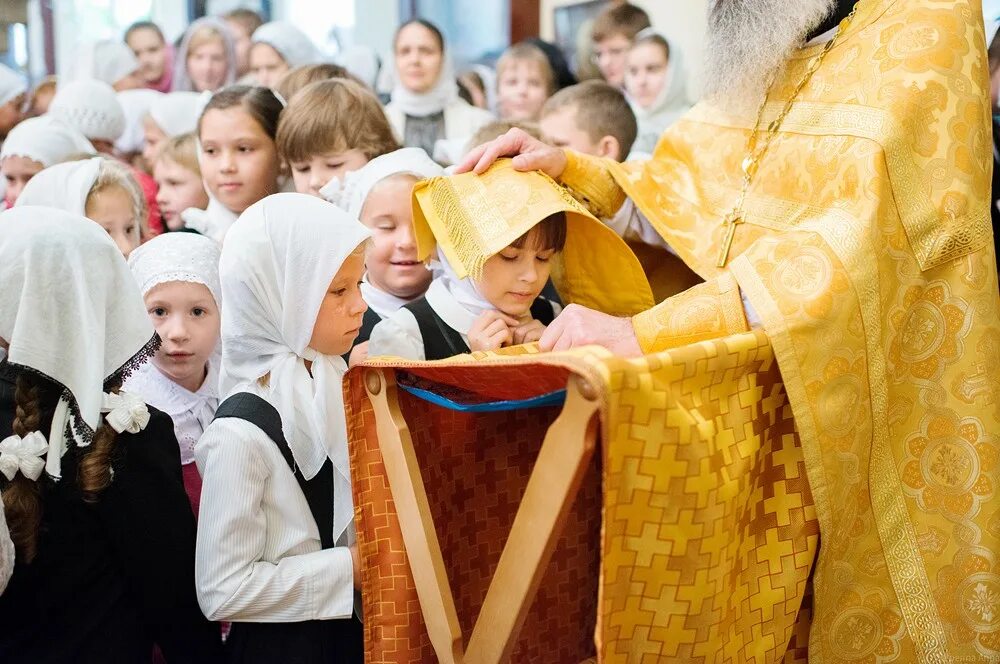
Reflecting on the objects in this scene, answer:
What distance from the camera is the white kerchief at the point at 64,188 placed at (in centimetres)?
308

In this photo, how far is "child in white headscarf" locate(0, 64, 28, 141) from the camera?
5828 millimetres

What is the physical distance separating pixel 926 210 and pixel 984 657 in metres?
1.02

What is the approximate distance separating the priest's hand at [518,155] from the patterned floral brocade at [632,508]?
723 millimetres

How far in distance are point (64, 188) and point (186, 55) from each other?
12.4ft

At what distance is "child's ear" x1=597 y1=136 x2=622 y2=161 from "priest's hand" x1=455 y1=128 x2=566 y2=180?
58.7 inches

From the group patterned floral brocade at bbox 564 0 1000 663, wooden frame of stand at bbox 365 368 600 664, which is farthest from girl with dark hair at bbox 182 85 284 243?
patterned floral brocade at bbox 564 0 1000 663

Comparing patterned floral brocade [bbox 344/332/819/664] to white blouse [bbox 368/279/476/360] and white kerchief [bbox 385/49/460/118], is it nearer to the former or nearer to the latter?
white blouse [bbox 368/279/476/360]

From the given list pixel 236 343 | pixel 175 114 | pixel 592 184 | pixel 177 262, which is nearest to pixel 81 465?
pixel 236 343

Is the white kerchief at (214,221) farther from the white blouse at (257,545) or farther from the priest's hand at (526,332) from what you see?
the white blouse at (257,545)

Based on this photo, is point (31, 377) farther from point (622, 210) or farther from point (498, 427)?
point (622, 210)

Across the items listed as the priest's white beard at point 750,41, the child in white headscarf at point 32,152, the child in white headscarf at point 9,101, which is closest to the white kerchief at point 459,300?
the priest's white beard at point 750,41

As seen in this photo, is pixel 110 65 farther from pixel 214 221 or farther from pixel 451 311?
pixel 451 311

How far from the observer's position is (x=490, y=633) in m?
1.82

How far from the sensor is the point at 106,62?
21.9 ft
